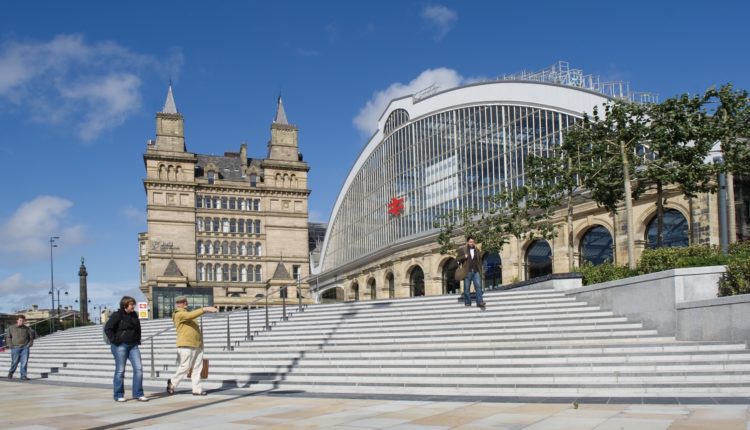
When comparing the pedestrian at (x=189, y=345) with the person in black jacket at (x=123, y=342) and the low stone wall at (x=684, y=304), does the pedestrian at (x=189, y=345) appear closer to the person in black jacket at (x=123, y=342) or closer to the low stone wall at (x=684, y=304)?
the person in black jacket at (x=123, y=342)

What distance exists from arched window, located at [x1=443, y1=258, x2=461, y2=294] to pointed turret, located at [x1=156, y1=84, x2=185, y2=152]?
46836 millimetres

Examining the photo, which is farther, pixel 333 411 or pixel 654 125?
pixel 654 125

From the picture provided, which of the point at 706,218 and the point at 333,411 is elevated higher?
the point at 706,218

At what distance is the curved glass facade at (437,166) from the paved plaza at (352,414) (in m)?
24.8

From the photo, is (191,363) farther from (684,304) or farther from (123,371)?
(684,304)

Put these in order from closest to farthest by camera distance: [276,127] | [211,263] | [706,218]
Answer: [706,218], [211,263], [276,127]

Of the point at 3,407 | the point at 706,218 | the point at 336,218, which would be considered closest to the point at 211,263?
the point at 336,218

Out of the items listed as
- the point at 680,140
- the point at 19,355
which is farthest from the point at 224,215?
the point at 680,140

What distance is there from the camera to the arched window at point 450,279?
1964 inches

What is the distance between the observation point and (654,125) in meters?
25.0

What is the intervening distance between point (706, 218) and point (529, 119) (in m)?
14.2

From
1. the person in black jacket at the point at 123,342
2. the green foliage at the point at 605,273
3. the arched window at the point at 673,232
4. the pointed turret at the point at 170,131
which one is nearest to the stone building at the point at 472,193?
the arched window at the point at 673,232

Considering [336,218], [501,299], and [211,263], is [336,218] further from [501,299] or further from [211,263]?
[501,299]

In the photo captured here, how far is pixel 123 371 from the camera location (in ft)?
42.4
